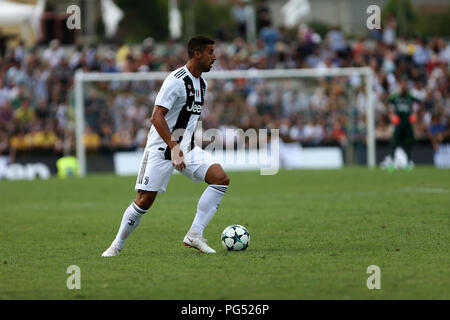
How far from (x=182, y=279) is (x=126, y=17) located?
6392cm

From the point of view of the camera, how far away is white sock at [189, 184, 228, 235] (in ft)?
30.7

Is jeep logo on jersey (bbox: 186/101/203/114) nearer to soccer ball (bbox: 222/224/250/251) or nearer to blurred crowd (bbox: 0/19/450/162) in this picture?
soccer ball (bbox: 222/224/250/251)

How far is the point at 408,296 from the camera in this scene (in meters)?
6.58

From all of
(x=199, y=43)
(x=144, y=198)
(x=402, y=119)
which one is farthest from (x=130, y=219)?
(x=402, y=119)

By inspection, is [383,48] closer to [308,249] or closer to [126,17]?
[308,249]

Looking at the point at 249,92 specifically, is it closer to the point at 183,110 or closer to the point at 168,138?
the point at 183,110

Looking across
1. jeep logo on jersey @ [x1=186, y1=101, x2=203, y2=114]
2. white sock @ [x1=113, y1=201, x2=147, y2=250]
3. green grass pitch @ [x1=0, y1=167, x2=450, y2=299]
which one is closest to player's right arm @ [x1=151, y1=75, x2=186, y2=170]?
jeep logo on jersey @ [x1=186, y1=101, x2=203, y2=114]

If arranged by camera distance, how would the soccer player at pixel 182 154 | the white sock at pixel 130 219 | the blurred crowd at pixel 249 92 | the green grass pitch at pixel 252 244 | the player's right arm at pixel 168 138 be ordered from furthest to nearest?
1. the blurred crowd at pixel 249 92
2. the white sock at pixel 130 219
3. the soccer player at pixel 182 154
4. the player's right arm at pixel 168 138
5. the green grass pitch at pixel 252 244

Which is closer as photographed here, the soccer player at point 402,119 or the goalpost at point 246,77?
the soccer player at point 402,119

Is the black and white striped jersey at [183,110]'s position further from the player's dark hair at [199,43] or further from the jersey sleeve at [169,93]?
the player's dark hair at [199,43]

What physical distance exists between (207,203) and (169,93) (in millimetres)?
1341

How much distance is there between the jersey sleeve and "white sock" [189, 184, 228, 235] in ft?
3.52

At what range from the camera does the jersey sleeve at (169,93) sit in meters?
9.00

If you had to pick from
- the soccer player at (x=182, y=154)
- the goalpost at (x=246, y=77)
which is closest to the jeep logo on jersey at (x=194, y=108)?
the soccer player at (x=182, y=154)
